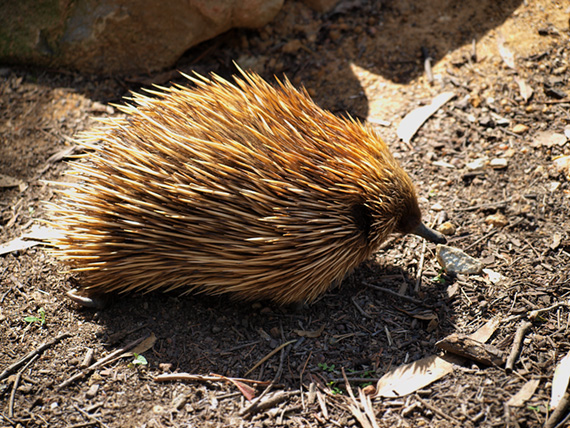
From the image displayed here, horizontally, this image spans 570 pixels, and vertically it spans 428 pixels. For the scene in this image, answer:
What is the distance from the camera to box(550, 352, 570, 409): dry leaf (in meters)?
2.84

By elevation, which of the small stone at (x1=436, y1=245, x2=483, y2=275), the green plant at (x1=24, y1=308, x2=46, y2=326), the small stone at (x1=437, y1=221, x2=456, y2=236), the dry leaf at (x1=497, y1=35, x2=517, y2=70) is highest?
the dry leaf at (x1=497, y1=35, x2=517, y2=70)

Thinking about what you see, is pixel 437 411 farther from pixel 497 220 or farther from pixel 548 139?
pixel 548 139

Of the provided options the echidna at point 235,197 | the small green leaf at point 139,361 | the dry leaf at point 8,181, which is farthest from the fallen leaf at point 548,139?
the dry leaf at point 8,181

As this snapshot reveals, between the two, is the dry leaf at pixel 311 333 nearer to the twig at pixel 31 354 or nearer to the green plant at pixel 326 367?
the green plant at pixel 326 367

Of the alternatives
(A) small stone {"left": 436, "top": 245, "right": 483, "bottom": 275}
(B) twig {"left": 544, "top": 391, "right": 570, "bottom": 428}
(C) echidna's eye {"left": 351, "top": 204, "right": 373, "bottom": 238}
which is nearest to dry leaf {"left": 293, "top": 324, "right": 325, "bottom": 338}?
(C) echidna's eye {"left": 351, "top": 204, "right": 373, "bottom": 238}

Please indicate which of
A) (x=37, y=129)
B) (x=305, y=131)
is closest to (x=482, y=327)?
(x=305, y=131)

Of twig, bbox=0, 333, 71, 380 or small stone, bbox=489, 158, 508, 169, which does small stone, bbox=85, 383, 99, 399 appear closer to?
twig, bbox=0, 333, 71, 380

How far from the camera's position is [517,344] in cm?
316

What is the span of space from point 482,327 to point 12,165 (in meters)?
3.96

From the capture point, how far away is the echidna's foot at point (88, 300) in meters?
3.53

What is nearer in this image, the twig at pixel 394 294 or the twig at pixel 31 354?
the twig at pixel 31 354

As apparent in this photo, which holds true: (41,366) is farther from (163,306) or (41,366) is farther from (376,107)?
(376,107)

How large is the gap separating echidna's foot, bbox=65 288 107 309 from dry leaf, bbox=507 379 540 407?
8.41 ft

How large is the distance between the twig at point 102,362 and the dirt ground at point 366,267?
0.9 inches
